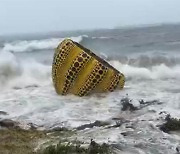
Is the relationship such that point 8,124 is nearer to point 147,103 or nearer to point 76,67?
point 76,67

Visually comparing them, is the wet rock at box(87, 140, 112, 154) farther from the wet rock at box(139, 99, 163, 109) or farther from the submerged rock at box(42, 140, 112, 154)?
the wet rock at box(139, 99, 163, 109)

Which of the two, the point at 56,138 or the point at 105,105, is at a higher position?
the point at 56,138

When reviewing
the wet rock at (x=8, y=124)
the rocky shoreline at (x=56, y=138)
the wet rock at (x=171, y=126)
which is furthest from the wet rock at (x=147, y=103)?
the wet rock at (x=8, y=124)

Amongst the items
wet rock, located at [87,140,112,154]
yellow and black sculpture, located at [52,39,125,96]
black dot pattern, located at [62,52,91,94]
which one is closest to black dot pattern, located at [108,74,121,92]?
yellow and black sculpture, located at [52,39,125,96]

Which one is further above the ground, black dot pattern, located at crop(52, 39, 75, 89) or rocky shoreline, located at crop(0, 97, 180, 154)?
black dot pattern, located at crop(52, 39, 75, 89)

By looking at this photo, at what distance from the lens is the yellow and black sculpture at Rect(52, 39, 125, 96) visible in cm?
1228

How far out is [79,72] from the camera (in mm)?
12344

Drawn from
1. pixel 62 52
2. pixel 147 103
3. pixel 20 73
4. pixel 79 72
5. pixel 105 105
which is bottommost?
pixel 20 73

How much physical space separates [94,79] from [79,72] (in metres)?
0.47

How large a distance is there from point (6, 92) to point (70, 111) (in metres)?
4.35

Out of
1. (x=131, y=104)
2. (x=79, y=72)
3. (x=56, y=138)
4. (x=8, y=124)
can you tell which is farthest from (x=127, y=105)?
(x=56, y=138)

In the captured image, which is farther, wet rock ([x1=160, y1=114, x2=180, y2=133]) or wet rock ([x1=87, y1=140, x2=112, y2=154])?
wet rock ([x1=160, y1=114, x2=180, y2=133])

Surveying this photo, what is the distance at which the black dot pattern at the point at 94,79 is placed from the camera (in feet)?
40.0

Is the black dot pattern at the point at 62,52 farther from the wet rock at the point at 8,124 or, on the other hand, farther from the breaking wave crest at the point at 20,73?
the wet rock at the point at 8,124
